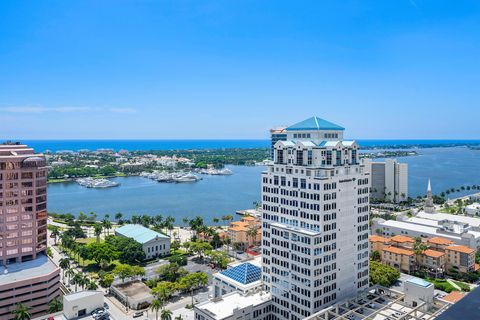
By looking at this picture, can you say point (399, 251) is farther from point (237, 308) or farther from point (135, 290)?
point (135, 290)

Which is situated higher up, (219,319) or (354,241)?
(354,241)

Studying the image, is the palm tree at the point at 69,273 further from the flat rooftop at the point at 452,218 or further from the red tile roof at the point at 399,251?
the flat rooftop at the point at 452,218

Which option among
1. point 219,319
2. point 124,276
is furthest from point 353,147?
point 124,276

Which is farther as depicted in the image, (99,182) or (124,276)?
(99,182)

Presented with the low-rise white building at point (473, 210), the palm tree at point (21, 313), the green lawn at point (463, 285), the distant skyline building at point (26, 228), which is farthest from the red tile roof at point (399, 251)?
the palm tree at point (21, 313)

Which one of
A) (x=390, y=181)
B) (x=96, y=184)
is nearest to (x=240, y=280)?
(x=390, y=181)

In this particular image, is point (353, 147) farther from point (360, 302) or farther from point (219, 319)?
point (219, 319)

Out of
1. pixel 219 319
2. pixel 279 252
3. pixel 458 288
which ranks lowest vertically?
pixel 458 288

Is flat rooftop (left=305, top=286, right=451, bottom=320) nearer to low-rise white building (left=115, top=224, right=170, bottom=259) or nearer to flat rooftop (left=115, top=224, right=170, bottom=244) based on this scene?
low-rise white building (left=115, top=224, right=170, bottom=259)

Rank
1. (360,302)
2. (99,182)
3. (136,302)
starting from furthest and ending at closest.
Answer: (99,182)
(136,302)
(360,302)
